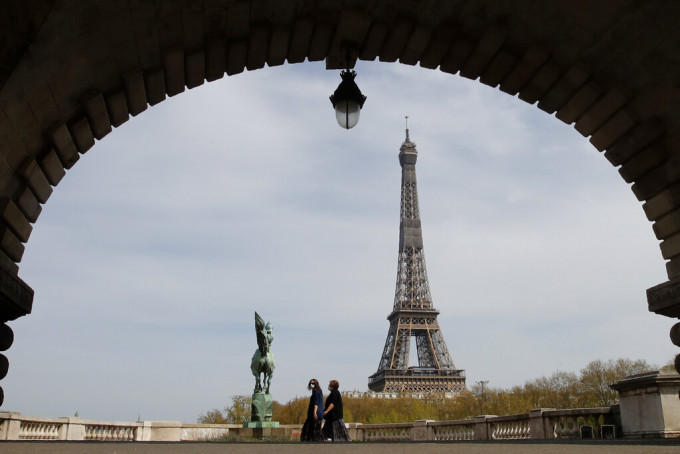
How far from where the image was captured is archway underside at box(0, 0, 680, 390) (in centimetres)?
664

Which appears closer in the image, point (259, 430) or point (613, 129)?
point (613, 129)

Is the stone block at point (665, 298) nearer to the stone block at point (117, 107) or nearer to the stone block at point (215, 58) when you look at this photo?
the stone block at point (215, 58)

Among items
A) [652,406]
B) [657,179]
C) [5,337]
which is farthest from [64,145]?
[652,406]

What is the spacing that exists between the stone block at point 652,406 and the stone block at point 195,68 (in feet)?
34.7

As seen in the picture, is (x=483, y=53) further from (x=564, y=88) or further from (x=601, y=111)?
(x=601, y=111)

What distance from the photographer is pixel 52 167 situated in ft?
24.0

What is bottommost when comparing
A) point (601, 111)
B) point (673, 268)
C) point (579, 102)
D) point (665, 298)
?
point (665, 298)

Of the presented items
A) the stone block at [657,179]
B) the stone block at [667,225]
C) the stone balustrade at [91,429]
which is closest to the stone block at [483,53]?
the stone block at [657,179]

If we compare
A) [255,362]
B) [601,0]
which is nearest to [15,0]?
[601,0]

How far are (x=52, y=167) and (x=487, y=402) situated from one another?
7644 centimetres

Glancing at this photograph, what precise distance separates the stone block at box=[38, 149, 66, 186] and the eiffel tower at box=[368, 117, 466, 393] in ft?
276

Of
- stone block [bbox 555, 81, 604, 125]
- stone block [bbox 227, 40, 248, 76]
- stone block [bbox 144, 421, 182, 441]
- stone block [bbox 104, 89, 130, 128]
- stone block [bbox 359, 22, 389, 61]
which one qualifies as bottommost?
stone block [bbox 144, 421, 182, 441]

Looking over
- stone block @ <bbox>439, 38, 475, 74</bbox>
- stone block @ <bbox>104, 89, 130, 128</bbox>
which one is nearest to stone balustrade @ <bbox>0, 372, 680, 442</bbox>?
stone block @ <bbox>439, 38, 475, 74</bbox>

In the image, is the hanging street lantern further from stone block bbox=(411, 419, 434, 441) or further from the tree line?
the tree line
